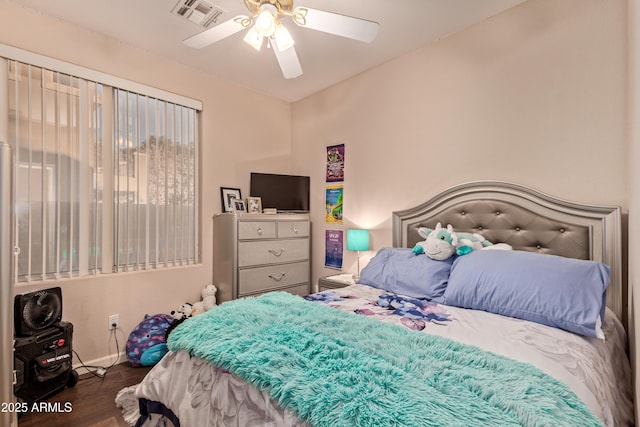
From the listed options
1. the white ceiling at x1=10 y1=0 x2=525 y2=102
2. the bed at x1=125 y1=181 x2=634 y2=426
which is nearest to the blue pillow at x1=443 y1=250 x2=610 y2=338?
the bed at x1=125 y1=181 x2=634 y2=426

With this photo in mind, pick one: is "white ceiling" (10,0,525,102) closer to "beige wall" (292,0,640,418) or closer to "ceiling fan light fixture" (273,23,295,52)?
"beige wall" (292,0,640,418)

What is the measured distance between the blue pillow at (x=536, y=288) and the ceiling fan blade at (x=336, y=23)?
1.44 m

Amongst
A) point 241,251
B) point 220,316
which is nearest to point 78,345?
point 241,251

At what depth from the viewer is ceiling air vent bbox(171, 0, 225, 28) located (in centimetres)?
208

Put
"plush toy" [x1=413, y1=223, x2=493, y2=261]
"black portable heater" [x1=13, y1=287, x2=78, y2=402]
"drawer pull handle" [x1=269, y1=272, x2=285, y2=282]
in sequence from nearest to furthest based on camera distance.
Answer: "black portable heater" [x1=13, y1=287, x2=78, y2=402]
"plush toy" [x1=413, y1=223, x2=493, y2=261]
"drawer pull handle" [x1=269, y1=272, x2=285, y2=282]

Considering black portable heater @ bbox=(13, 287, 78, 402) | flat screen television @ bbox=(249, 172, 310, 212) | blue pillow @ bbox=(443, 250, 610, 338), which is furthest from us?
flat screen television @ bbox=(249, 172, 310, 212)

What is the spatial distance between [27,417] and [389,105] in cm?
343

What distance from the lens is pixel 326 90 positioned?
11.6 ft

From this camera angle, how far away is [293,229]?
133 inches

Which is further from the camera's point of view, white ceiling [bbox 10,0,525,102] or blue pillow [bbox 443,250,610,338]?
white ceiling [bbox 10,0,525,102]

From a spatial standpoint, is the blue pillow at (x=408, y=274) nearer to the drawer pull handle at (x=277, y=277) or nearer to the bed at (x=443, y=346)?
the bed at (x=443, y=346)

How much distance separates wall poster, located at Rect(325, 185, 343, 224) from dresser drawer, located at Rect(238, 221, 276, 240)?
64 cm

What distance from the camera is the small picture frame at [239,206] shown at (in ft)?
10.7

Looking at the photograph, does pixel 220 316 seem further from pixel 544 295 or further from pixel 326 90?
pixel 326 90
